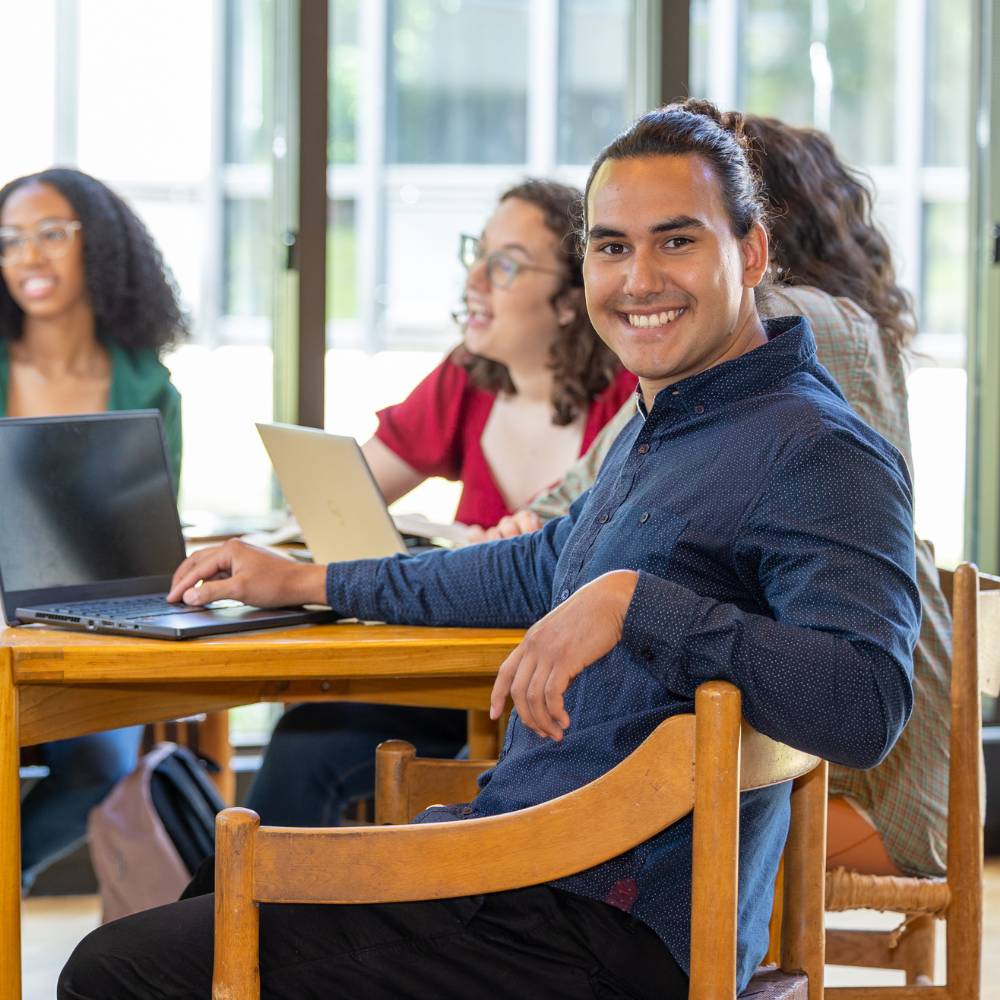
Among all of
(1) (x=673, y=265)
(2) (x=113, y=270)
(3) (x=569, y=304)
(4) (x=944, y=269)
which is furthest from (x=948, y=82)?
(1) (x=673, y=265)

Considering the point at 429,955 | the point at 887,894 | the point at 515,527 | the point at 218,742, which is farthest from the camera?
the point at 218,742

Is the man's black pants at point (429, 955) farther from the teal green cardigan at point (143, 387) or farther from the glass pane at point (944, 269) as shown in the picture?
the glass pane at point (944, 269)

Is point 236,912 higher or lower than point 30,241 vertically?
lower

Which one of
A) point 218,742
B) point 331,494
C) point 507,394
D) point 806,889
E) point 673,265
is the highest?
point 673,265

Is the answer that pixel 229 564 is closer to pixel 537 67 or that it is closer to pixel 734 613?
pixel 734 613

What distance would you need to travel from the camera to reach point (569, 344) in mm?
2424

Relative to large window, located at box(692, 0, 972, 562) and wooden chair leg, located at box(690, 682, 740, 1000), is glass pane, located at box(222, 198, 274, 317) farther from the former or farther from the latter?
wooden chair leg, located at box(690, 682, 740, 1000)

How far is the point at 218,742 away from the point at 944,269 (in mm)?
1828

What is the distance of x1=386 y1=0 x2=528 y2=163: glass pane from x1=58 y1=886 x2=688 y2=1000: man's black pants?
2.10 meters

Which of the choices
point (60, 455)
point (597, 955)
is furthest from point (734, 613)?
point (60, 455)

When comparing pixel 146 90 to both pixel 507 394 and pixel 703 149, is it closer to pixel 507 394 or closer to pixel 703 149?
pixel 507 394

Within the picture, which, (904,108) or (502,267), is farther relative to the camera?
(904,108)

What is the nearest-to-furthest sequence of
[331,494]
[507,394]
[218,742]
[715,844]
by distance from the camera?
[715,844] → [331,494] → [507,394] → [218,742]

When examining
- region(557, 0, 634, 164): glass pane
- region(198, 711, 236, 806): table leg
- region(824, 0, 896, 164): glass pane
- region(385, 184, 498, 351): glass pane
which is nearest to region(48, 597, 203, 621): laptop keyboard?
region(198, 711, 236, 806): table leg
